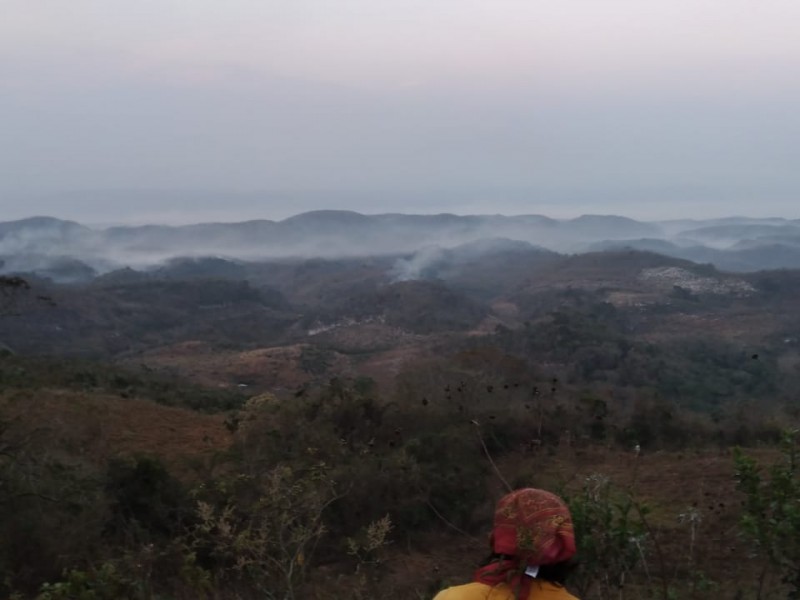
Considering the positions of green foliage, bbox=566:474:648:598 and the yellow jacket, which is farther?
green foliage, bbox=566:474:648:598

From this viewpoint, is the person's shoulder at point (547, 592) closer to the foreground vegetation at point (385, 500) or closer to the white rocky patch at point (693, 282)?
the foreground vegetation at point (385, 500)

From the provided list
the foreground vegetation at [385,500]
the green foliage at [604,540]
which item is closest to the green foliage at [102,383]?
the foreground vegetation at [385,500]

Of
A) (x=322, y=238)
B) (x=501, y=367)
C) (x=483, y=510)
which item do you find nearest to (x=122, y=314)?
(x=501, y=367)

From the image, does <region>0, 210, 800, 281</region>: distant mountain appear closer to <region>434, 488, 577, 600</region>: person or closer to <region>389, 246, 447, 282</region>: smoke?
<region>389, 246, 447, 282</region>: smoke

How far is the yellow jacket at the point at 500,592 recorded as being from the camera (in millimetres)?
1860

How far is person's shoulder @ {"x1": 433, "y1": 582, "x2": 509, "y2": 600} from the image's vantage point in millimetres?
1859

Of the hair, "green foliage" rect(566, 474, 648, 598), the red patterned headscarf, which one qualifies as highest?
the red patterned headscarf

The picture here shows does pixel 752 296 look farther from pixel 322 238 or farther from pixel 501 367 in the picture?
pixel 322 238

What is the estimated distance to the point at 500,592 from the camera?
186 cm

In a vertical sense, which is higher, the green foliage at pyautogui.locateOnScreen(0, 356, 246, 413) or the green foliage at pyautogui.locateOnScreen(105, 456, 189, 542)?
the green foliage at pyautogui.locateOnScreen(105, 456, 189, 542)

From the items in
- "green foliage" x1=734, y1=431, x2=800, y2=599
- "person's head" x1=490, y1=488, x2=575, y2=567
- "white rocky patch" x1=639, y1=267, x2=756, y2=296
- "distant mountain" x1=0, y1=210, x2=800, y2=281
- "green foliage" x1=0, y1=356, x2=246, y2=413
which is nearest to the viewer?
"person's head" x1=490, y1=488, x2=575, y2=567

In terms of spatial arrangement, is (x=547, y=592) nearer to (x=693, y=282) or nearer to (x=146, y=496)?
(x=146, y=496)

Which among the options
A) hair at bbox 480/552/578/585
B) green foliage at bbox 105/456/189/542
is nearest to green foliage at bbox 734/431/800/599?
hair at bbox 480/552/578/585

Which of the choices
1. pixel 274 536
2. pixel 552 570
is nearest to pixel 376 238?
pixel 274 536
